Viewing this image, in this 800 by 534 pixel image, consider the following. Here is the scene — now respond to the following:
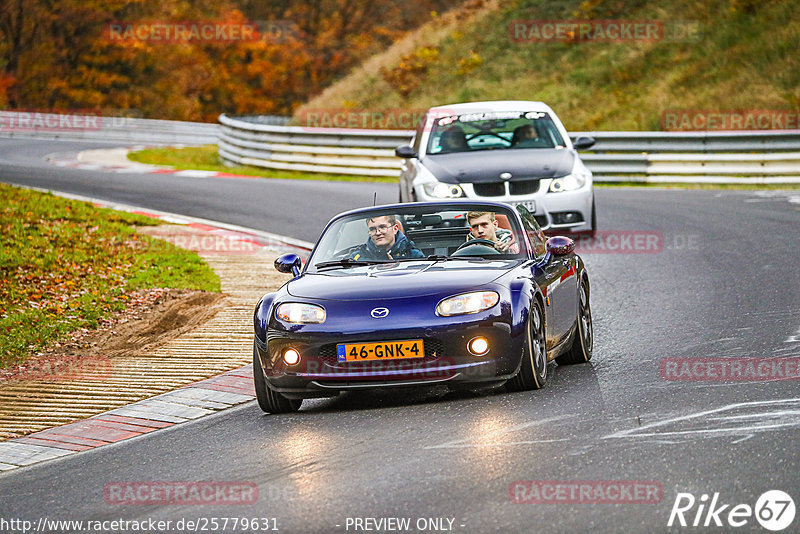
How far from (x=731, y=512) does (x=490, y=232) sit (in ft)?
13.6

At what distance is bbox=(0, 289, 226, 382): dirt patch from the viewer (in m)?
10.9

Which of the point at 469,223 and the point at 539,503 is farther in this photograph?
the point at 469,223

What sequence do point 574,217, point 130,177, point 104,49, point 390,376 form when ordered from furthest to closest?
point 104,49
point 130,177
point 574,217
point 390,376

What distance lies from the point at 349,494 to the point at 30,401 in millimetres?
4111

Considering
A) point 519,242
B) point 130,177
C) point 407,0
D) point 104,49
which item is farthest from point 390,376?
point 407,0

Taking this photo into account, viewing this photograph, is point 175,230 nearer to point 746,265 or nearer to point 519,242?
point 746,265

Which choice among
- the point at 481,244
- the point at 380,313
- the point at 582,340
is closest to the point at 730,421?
the point at 380,313

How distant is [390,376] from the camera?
801cm

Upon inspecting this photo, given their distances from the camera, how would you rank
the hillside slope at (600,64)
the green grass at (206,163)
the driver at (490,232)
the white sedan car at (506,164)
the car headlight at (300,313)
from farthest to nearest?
the hillside slope at (600,64) < the green grass at (206,163) < the white sedan car at (506,164) < the driver at (490,232) < the car headlight at (300,313)

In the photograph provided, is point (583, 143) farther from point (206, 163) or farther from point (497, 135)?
point (206, 163)

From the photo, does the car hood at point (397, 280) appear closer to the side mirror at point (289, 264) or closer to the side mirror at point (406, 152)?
the side mirror at point (289, 264)

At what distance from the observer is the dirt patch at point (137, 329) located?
1092 cm

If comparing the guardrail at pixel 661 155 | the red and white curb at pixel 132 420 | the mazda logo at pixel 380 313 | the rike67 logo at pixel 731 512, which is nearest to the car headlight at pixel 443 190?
the red and white curb at pixel 132 420

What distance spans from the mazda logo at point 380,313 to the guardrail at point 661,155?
16.4 metres
